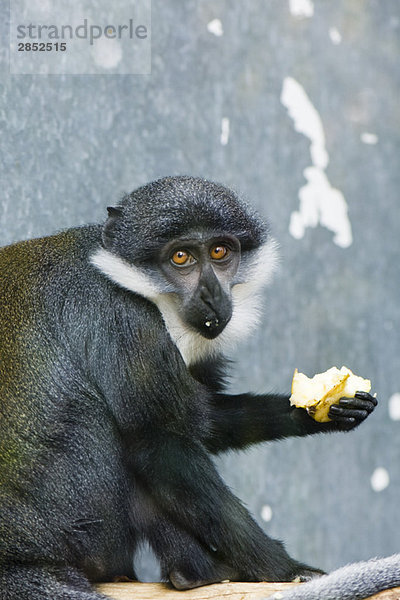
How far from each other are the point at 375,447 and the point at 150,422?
3081mm

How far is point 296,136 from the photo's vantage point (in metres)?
5.99

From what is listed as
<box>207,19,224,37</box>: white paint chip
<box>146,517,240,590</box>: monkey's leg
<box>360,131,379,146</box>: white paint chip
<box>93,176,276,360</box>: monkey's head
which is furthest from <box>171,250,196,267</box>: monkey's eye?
<box>360,131,379,146</box>: white paint chip

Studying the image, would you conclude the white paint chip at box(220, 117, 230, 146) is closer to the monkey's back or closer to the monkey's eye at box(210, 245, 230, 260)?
the monkey's eye at box(210, 245, 230, 260)

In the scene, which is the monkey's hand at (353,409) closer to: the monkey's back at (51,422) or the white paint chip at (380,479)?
the monkey's back at (51,422)

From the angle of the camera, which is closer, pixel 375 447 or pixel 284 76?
pixel 284 76

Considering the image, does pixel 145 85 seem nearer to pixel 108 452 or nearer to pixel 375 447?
pixel 108 452

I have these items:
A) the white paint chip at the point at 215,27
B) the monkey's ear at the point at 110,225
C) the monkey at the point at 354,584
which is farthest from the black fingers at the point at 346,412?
the white paint chip at the point at 215,27

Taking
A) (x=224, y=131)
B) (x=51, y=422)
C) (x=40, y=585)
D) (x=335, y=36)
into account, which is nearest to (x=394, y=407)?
(x=224, y=131)

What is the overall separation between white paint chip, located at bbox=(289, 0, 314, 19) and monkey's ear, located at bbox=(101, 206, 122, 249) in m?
2.72

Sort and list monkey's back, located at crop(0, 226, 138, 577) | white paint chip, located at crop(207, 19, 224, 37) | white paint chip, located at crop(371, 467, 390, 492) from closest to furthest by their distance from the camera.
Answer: monkey's back, located at crop(0, 226, 138, 577)
white paint chip, located at crop(207, 19, 224, 37)
white paint chip, located at crop(371, 467, 390, 492)

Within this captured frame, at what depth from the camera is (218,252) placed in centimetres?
391

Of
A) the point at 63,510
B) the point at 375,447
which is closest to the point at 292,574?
the point at 63,510

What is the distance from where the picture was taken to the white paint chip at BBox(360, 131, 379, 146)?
20.8ft

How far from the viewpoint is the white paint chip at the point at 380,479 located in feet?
20.6
